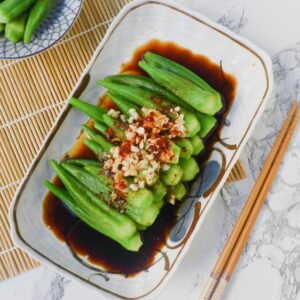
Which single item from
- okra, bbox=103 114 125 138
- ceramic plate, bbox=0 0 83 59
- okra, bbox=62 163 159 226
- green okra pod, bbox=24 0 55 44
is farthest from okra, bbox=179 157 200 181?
green okra pod, bbox=24 0 55 44

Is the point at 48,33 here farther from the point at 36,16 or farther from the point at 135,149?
the point at 135,149

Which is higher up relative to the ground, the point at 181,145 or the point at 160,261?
the point at 181,145

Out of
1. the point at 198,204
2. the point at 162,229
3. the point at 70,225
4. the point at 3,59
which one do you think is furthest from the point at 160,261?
the point at 3,59

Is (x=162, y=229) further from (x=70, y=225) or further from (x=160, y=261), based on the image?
(x=70, y=225)

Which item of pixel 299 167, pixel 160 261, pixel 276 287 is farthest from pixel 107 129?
pixel 276 287

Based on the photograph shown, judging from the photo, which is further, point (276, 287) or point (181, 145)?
point (276, 287)

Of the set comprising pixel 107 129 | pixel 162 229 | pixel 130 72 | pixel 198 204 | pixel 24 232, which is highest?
pixel 130 72

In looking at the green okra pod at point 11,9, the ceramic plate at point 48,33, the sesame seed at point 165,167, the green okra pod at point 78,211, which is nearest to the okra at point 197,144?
the sesame seed at point 165,167
